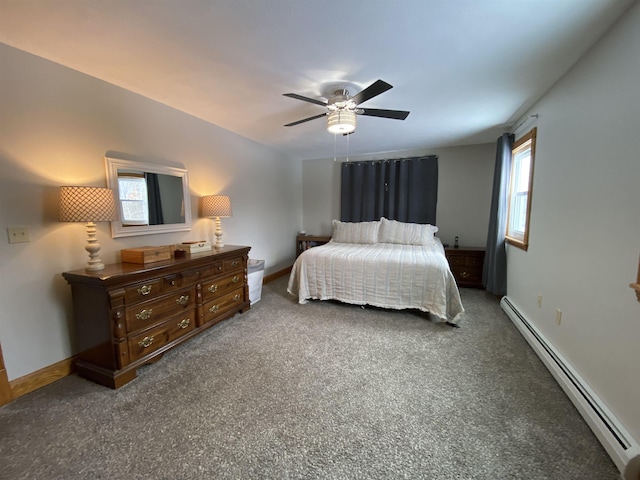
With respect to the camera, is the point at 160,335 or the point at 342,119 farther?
the point at 342,119

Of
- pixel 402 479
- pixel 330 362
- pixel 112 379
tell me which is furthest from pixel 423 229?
pixel 112 379

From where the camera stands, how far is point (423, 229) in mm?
4215

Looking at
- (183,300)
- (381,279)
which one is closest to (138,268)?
(183,300)

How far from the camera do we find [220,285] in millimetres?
2760

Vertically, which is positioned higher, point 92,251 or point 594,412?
point 92,251

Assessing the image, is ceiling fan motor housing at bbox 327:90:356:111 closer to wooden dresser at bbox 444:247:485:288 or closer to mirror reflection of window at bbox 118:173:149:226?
mirror reflection of window at bbox 118:173:149:226

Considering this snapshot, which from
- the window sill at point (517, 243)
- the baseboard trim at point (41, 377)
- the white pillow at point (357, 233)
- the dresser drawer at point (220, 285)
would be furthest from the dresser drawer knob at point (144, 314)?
the window sill at point (517, 243)

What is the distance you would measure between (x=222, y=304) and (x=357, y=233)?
2.47 meters

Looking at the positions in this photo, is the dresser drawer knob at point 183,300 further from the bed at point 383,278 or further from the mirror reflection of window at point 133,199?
the bed at point 383,278

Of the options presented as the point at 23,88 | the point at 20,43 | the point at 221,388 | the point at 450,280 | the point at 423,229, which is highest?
the point at 20,43

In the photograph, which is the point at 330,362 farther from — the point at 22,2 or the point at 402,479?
the point at 22,2

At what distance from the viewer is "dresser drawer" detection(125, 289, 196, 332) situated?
1.95 meters

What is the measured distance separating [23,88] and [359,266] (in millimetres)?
3147

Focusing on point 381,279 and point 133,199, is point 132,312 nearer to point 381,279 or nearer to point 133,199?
point 133,199
